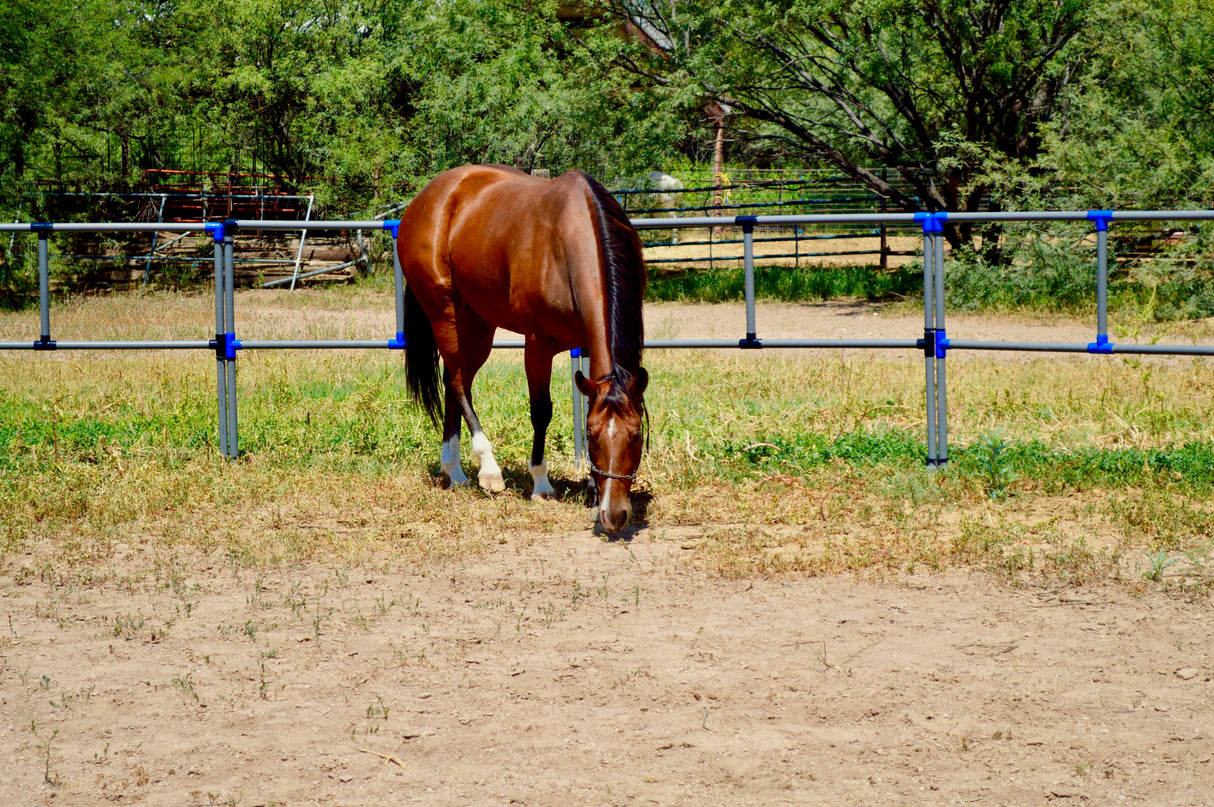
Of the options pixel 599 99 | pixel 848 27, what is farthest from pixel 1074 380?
pixel 599 99

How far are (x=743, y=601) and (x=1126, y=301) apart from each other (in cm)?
1091

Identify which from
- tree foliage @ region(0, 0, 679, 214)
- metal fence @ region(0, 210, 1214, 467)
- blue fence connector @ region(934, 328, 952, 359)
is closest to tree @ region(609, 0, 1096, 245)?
tree foliage @ region(0, 0, 679, 214)

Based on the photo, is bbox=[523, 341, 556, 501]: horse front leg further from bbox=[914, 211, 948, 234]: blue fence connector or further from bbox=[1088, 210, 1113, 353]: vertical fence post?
bbox=[1088, 210, 1113, 353]: vertical fence post

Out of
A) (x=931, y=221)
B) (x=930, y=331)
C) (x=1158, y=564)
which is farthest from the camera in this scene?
(x=930, y=331)

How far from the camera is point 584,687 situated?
11.9 feet

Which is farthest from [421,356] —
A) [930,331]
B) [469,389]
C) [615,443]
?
[930,331]

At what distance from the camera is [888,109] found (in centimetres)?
1812

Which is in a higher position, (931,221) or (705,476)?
(931,221)

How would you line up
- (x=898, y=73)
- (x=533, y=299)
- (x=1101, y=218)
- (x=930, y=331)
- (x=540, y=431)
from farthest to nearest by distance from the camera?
(x=898, y=73) → (x=930, y=331) → (x=540, y=431) → (x=1101, y=218) → (x=533, y=299)

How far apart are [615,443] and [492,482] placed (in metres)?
1.37

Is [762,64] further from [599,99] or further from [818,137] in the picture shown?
[599,99]

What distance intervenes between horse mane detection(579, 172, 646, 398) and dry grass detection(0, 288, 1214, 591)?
88 centimetres

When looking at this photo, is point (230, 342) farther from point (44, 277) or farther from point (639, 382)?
point (639, 382)

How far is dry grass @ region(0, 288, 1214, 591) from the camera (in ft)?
16.8
